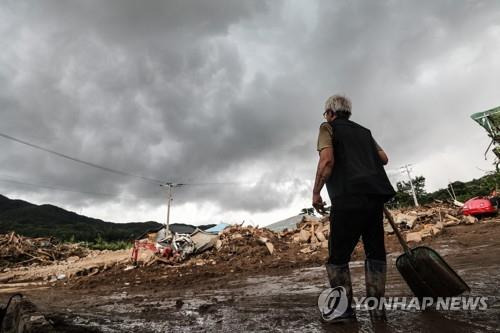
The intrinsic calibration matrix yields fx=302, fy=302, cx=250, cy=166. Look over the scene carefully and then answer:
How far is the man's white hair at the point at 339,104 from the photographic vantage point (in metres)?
2.96

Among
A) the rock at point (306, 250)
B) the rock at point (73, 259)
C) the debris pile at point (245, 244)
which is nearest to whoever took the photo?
the rock at point (306, 250)

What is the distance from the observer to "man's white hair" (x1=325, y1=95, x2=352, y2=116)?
2.96 m

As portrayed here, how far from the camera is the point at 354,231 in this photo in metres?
2.53

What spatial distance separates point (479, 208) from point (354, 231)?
1127 cm

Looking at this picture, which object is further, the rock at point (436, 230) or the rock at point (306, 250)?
the rock at point (306, 250)

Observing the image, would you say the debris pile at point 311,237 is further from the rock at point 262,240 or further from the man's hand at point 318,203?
the man's hand at point 318,203

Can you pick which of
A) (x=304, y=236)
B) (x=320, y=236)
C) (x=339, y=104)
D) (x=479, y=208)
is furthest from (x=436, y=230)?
(x=339, y=104)

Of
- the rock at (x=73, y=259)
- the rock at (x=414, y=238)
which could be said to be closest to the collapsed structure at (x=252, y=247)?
the rock at (x=414, y=238)

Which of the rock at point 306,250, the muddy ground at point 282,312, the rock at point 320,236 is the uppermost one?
the rock at point 320,236

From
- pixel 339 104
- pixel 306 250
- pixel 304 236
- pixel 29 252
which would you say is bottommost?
pixel 306 250

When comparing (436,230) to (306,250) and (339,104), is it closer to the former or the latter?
(306,250)

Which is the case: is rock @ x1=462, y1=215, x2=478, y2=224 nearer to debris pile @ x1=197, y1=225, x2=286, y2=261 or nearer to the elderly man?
debris pile @ x1=197, y1=225, x2=286, y2=261

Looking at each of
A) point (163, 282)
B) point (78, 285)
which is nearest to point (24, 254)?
point (78, 285)

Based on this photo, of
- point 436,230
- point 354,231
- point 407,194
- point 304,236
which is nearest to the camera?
point 354,231
